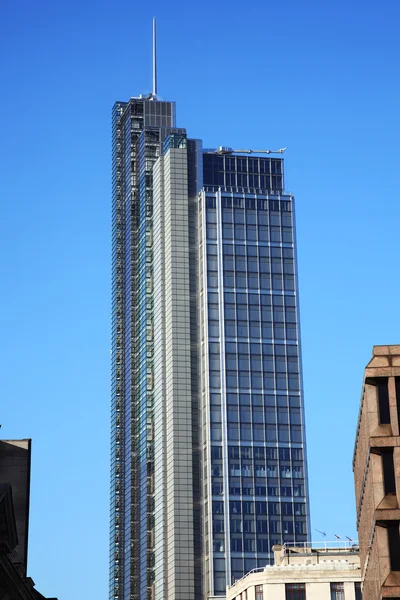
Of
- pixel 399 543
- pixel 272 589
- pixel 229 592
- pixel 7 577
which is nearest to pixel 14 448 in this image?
pixel 7 577

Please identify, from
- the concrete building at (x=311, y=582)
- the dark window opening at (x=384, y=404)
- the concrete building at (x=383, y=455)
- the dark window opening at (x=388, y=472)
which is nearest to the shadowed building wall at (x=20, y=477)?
the concrete building at (x=383, y=455)

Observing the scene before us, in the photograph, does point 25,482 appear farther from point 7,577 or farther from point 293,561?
point 293,561

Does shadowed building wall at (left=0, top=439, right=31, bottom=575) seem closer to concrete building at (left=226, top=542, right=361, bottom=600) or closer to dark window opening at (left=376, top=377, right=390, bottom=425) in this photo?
dark window opening at (left=376, top=377, right=390, bottom=425)

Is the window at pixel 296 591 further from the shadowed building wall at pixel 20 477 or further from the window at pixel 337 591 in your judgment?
the shadowed building wall at pixel 20 477

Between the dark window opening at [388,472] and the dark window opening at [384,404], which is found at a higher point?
the dark window opening at [384,404]

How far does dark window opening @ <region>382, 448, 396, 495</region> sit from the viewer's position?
91438 mm

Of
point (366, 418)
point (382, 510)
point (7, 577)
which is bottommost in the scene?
point (7, 577)

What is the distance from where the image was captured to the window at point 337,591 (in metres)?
146

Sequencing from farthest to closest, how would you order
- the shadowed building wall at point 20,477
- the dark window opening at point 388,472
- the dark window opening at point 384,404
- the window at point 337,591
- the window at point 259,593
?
the window at point 259,593 → the window at point 337,591 → the shadowed building wall at point 20,477 → the dark window opening at point 384,404 → the dark window opening at point 388,472

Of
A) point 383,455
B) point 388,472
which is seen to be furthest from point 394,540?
point 383,455

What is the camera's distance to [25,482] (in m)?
100

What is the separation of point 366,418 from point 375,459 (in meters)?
3.59

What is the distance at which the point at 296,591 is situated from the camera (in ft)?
483

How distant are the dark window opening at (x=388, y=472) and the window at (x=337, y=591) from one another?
57.9 metres
